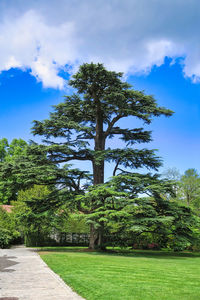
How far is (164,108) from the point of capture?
18.1 metres

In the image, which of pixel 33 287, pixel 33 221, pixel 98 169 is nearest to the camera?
pixel 33 287

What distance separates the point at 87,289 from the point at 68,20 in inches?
397

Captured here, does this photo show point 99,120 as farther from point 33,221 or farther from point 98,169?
point 33,221

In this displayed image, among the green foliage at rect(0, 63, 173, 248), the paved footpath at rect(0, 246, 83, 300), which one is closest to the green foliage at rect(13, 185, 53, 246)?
the green foliage at rect(0, 63, 173, 248)

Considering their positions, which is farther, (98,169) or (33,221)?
(98,169)

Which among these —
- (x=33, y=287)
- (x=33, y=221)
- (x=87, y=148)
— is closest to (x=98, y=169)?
(x=87, y=148)

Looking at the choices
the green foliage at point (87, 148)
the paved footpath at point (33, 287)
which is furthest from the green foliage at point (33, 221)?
the paved footpath at point (33, 287)

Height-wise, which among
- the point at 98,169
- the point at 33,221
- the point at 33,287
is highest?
the point at 98,169

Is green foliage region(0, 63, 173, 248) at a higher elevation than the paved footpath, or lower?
higher

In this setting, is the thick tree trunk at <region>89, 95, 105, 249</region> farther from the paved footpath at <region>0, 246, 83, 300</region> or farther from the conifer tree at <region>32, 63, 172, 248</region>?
the paved footpath at <region>0, 246, 83, 300</region>

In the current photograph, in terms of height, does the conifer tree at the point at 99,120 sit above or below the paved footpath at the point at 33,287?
above

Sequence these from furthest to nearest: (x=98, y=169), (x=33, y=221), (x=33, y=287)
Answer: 1. (x=98, y=169)
2. (x=33, y=221)
3. (x=33, y=287)

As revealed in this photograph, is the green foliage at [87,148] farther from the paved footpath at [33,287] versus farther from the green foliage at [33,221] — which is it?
the paved footpath at [33,287]

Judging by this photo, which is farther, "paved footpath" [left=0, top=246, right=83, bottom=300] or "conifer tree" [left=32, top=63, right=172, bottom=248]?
"conifer tree" [left=32, top=63, right=172, bottom=248]
